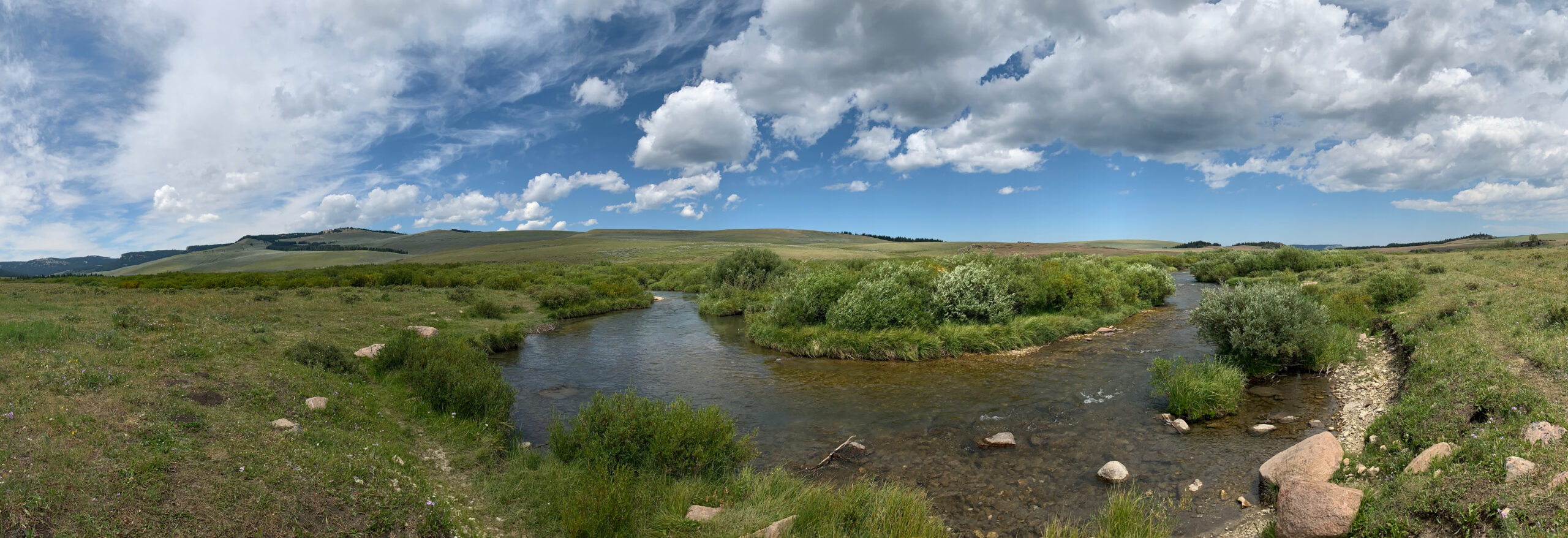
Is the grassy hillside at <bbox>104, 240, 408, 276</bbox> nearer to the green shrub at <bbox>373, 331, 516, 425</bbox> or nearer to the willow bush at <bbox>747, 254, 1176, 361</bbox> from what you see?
the green shrub at <bbox>373, 331, 516, 425</bbox>

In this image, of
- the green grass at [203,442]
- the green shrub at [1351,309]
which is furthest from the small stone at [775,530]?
the green shrub at [1351,309]

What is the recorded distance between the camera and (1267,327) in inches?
621

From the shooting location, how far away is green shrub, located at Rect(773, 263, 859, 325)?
24.6 metres

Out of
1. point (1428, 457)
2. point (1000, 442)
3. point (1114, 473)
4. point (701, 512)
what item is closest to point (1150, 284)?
point (1000, 442)

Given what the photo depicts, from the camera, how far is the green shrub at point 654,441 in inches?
363

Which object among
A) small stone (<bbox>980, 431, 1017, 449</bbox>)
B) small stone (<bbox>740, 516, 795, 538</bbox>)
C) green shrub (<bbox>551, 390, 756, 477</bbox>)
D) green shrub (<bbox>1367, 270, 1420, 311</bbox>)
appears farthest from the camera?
green shrub (<bbox>1367, 270, 1420, 311</bbox>)

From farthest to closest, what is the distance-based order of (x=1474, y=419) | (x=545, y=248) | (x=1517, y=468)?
(x=545, y=248) → (x=1474, y=419) → (x=1517, y=468)

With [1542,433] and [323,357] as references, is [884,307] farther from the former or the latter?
[323,357]

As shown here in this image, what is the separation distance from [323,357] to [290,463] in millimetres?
8759

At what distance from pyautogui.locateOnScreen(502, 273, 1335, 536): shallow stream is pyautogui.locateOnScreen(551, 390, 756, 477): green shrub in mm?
1793

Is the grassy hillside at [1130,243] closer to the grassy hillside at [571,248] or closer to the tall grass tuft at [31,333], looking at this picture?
the grassy hillside at [571,248]

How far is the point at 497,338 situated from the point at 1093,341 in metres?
23.1

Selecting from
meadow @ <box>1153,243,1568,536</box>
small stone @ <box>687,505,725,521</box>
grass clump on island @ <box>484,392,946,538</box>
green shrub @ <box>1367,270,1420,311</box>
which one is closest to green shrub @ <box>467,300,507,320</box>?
grass clump on island @ <box>484,392,946,538</box>

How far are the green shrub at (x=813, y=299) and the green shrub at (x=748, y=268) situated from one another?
17.1m
